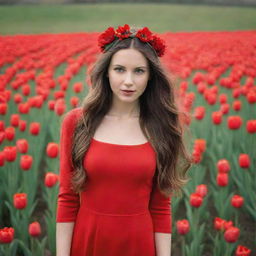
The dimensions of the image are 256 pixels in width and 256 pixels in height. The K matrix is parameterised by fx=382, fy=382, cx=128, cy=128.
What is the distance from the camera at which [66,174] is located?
1.61m

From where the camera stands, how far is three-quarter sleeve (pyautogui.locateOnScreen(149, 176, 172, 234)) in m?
1.72

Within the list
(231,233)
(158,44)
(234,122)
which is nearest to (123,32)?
(158,44)

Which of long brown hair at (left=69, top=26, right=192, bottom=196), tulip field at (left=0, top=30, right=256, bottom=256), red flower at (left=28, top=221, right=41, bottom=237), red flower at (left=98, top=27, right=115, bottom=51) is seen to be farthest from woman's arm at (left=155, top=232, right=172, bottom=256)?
red flower at (left=98, top=27, right=115, bottom=51)

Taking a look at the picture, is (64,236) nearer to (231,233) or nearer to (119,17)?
(231,233)

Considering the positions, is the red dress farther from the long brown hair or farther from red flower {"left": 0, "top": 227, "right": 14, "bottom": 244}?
red flower {"left": 0, "top": 227, "right": 14, "bottom": 244}

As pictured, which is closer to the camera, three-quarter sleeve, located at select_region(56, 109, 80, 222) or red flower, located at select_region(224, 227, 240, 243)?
three-quarter sleeve, located at select_region(56, 109, 80, 222)

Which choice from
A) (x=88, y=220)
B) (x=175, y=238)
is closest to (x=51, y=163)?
(x=175, y=238)

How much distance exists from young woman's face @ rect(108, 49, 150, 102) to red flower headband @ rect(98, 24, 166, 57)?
8 centimetres

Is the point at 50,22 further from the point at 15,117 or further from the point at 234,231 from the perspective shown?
the point at 234,231

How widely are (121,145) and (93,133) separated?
14 cm

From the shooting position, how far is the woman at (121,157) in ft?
5.12

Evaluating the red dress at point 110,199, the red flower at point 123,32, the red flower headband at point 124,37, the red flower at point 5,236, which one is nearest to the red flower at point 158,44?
the red flower headband at point 124,37

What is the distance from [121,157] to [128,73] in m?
0.34

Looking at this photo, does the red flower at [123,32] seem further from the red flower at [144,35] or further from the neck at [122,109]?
the neck at [122,109]
